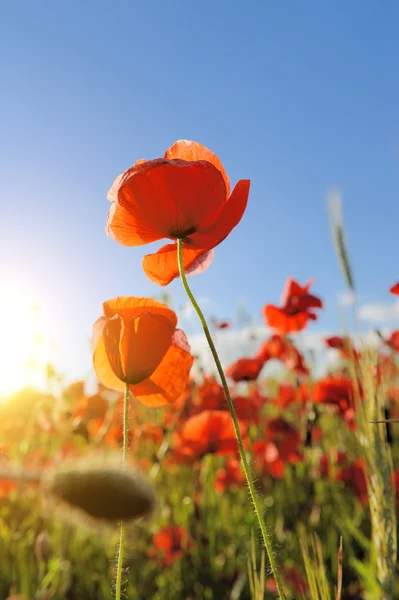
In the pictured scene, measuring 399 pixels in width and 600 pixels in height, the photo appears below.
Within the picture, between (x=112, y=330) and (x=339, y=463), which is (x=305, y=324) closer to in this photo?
(x=339, y=463)

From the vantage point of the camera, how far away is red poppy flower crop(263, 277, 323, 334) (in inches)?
100

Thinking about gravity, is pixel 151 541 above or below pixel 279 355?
below

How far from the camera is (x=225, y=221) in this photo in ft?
2.56

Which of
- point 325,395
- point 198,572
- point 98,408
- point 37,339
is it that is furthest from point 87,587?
point 325,395

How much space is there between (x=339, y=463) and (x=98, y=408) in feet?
4.42

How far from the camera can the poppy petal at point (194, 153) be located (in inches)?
31.3

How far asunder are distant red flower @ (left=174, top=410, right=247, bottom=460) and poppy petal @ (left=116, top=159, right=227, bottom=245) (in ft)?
4.96

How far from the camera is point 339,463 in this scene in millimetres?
3113

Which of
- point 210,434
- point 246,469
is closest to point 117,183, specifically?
point 246,469

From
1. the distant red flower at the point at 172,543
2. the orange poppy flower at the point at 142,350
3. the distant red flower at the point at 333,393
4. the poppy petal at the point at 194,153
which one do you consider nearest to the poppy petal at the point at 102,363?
the orange poppy flower at the point at 142,350

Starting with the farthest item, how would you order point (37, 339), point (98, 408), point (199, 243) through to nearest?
point (98, 408)
point (37, 339)
point (199, 243)

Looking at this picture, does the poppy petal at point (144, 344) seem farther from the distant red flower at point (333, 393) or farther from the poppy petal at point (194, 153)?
the distant red flower at point (333, 393)

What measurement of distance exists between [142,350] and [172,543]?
2.09 m

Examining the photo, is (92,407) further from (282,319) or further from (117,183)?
(117,183)
